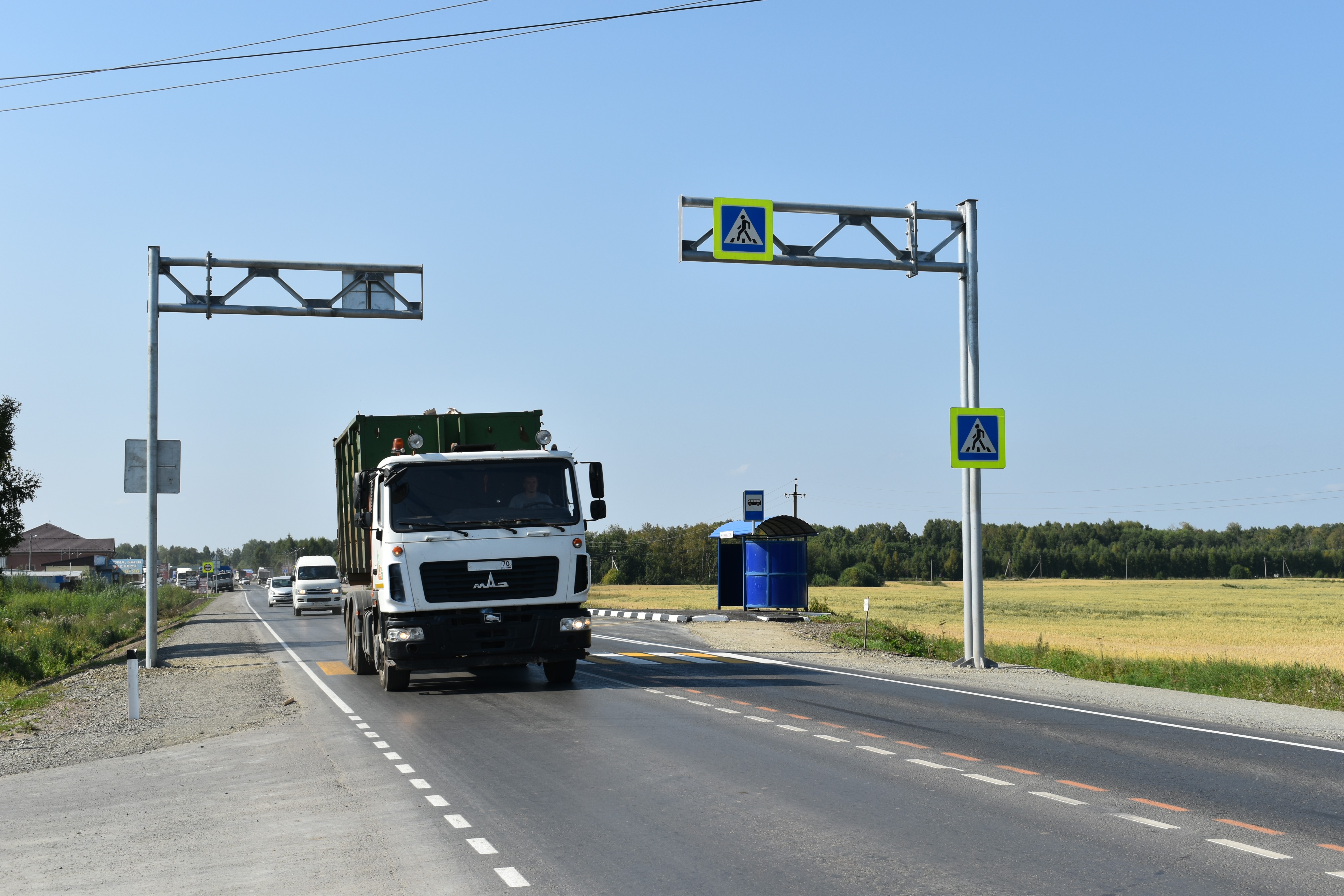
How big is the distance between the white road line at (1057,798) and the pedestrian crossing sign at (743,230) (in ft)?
36.2

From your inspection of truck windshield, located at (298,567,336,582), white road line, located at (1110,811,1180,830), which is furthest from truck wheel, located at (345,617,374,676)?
truck windshield, located at (298,567,336,582)

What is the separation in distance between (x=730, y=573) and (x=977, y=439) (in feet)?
63.3

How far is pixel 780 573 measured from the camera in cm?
3503

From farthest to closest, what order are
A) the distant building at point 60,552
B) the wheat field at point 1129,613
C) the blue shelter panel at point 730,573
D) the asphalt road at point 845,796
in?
the distant building at point 60,552, the blue shelter panel at point 730,573, the wheat field at point 1129,613, the asphalt road at point 845,796

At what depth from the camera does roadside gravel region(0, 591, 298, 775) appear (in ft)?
39.9

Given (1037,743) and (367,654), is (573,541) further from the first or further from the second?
(1037,743)

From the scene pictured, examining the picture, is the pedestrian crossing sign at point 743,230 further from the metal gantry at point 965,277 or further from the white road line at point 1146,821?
the white road line at point 1146,821

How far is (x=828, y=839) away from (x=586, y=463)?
9.62 m

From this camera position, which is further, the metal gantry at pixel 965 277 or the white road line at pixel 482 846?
the metal gantry at pixel 965 277

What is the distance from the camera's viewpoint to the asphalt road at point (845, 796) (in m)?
6.18

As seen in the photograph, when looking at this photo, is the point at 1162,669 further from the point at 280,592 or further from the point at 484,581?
the point at 280,592

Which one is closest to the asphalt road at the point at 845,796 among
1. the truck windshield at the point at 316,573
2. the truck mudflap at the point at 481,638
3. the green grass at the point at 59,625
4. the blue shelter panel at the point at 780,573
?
the truck mudflap at the point at 481,638

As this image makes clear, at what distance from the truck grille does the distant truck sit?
1 cm

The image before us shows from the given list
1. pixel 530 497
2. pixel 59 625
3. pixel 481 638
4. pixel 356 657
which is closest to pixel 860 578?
pixel 59 625
